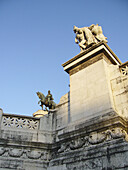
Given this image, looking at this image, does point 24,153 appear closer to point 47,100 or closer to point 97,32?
point 47,100

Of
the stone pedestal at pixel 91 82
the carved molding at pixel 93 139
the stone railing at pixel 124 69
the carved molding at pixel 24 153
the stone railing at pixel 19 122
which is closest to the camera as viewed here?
the carved molding at pixel 93 139

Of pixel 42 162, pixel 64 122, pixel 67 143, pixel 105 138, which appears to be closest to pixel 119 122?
pixel 105 138

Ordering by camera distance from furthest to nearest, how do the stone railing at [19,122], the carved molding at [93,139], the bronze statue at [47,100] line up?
the bronze statue at [47,100], the stone railing at [19,122], the carved molding at [93,139]

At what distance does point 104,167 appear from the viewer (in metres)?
6.22

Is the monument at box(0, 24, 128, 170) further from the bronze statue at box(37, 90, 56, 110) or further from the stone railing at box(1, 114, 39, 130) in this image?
the bronze statue at box(37, 90, 56, 110)

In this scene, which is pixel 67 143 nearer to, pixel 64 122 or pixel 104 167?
pixel 64 122

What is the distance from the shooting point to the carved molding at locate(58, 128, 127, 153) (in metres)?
6.67

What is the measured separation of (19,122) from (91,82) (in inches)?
165

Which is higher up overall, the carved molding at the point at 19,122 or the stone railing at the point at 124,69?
the stone railing at the point at 124,69

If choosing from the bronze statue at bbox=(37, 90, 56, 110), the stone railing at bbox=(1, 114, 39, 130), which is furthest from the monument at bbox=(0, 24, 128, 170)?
the bronze statue at bbox=(37, 90, 56, 110)

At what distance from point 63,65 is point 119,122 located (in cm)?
549

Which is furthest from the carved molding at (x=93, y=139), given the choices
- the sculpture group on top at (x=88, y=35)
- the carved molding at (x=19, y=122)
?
the sculpture group on top at (x=88, y=35)

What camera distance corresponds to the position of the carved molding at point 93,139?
6.67 meters

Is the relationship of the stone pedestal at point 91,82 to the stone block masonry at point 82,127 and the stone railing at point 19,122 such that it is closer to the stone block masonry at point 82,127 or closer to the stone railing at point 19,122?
the stone block masonry at point 82,127
